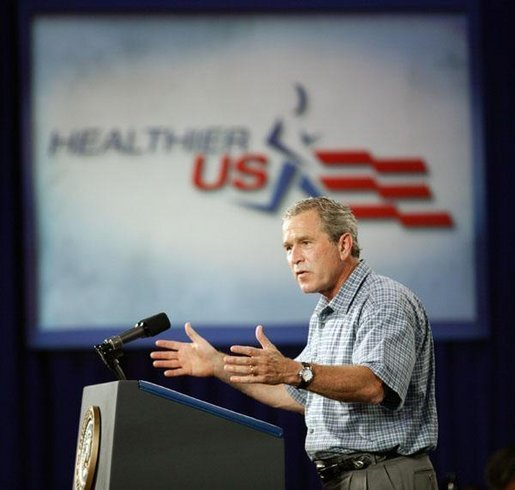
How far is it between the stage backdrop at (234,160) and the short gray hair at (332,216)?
210 cm

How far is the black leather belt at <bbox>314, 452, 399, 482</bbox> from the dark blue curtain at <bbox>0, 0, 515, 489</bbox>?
226cm

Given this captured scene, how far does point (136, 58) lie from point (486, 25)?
1.78 meters

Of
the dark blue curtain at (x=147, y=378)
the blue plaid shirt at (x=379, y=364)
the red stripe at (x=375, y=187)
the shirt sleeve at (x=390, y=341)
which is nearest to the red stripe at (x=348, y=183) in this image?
the red stripe at (x=375, y=187)

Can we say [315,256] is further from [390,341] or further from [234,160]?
[234,160]

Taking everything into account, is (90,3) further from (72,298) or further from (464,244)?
(464,244)

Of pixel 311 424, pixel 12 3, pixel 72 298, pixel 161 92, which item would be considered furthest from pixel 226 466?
pixel 12 3

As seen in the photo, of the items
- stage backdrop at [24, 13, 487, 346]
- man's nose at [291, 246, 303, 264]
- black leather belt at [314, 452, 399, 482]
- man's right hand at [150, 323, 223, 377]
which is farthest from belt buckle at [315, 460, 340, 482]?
stage backdrop at [24, 13, 487, 346]

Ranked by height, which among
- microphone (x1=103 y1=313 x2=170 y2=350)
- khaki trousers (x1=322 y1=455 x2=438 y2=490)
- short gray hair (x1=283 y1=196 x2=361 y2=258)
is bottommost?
khaki trousers (x1=322 y1=455 x2=438 y2=490)

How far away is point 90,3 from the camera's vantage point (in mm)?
5426

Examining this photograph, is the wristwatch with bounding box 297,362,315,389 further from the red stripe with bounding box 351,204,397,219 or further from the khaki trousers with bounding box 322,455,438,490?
the red stripe with bounding box 351,204,397,219

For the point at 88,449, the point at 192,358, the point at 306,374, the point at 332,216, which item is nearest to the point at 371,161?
the point at 332,216

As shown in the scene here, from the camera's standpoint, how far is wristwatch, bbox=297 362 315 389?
2.64m

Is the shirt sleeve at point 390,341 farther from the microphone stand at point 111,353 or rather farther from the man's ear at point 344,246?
the microphone stand at point 111,353

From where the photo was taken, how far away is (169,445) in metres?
2.57
